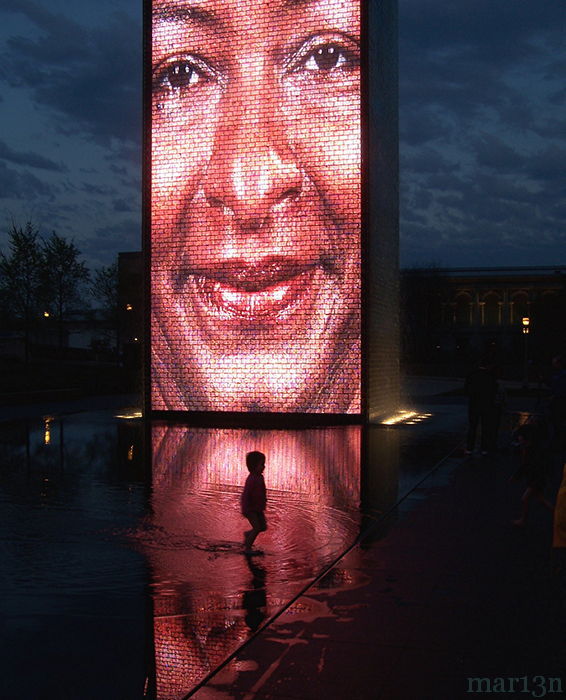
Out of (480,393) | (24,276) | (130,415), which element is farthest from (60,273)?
(480,393)

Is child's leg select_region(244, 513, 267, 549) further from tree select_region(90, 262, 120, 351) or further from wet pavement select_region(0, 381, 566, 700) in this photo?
tree select_region(90, 262, 120, 351)

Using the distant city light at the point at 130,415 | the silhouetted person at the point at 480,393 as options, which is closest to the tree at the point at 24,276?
the distant city light at the point at 130,415

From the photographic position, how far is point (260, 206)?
2075 cm

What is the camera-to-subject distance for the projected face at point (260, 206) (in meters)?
20.4

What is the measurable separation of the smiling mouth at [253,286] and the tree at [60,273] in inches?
984

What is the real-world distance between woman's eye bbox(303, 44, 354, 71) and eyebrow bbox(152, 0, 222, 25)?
2.79 meters

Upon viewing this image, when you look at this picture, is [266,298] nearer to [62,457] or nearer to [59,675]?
[62,457]

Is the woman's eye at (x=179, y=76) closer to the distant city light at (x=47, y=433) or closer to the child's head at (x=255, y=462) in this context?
the distant city light at (x=47, y=433)

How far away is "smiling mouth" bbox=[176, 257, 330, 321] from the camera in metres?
20.6

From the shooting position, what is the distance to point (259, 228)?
20828mm

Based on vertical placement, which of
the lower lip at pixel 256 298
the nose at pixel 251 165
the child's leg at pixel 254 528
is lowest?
the child's leg at pixel 254 528

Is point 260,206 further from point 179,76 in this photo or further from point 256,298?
point 179,76

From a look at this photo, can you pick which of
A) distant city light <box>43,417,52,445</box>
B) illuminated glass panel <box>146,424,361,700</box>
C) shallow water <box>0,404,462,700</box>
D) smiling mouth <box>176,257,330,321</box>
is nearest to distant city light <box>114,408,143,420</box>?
distant city light <box>43,417,52,445</box>

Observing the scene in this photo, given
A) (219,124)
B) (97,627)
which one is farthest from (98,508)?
(219,124)
